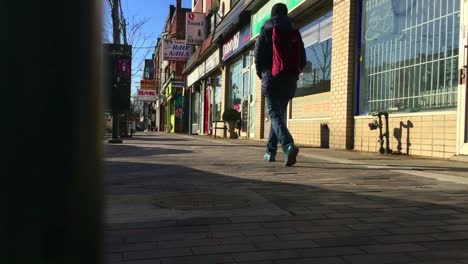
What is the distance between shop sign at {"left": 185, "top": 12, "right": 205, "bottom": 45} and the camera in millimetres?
30844

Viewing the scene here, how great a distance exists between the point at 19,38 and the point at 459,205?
3.81 m

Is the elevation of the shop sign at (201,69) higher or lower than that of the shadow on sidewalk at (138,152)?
higher

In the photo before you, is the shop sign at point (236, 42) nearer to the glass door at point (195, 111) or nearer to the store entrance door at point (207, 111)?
the store entrance door at point (207, 111)

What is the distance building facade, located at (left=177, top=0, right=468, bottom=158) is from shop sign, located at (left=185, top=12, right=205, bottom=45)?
48.7ft

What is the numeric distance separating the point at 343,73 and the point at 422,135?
287 cm

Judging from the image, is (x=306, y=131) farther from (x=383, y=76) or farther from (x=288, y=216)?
(x=288, y=216)

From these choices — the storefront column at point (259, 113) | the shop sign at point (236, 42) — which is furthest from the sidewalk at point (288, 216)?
the shop sign at point (236, 42)

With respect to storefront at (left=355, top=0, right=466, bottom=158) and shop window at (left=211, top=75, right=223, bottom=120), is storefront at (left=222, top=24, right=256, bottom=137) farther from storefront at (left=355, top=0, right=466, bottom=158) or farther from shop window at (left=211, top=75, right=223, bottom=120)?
storefront at (left=355, top=0, right=466, bottom=158)

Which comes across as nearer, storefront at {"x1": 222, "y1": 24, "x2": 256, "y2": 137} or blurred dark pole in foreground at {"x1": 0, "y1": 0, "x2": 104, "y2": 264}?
blurred dark pole in foreground at {"x1": 0, "y1": 0, "x2": 104, "y2": 264}

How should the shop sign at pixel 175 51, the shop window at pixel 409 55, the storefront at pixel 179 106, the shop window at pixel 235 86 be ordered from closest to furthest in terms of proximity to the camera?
the shop window at pixel 409 55, the shop window at pixel 235 86, the shop sign at pixel 175 51, the storefront at pixel 179 106

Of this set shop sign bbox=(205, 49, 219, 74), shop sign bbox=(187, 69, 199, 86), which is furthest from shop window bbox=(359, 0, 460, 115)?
shop sign bbox=(187, 69, 199, 86)

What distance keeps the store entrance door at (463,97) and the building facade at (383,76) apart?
0.01 m

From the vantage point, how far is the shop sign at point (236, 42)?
62.2 feet

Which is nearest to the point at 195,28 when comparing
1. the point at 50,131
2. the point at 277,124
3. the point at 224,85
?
the point at 224,85
